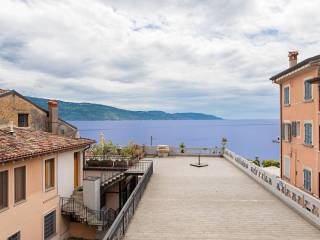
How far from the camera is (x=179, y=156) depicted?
35.2 metres

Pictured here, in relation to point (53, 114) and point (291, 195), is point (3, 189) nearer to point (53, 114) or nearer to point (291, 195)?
point (53, 114)

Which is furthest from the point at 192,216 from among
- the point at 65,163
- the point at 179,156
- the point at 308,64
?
the point at 179,156

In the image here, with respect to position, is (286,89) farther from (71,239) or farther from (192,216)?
(71,239)

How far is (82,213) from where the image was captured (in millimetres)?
19438

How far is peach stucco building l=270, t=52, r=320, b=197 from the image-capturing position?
1889 centimetres

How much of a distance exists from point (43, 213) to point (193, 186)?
9.32 m

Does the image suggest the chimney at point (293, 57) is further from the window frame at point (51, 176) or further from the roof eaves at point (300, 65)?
the window frame at point (51, 176)

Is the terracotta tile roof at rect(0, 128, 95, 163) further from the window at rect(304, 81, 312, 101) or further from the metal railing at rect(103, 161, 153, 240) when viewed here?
the window at rect(304, 81, 312, 101)

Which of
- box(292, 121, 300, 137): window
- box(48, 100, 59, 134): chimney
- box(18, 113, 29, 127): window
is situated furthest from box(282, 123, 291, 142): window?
box(18, 113, 29, 127): window

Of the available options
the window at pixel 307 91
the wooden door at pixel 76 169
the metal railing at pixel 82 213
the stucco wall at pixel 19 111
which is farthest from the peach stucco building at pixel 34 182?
the window at pixel 307 91

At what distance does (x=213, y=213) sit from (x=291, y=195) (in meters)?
4.30

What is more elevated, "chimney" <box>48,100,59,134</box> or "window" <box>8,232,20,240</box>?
"chimney" <box>48,100,59,134</box>

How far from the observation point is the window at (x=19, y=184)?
15.7 m

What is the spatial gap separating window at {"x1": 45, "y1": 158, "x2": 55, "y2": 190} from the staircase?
5.04 ft
